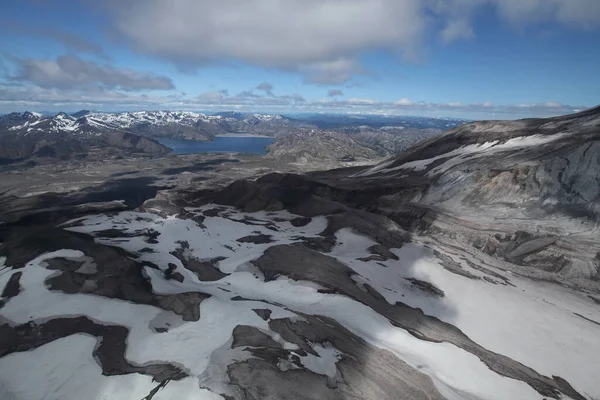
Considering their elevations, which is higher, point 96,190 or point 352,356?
point 352,356

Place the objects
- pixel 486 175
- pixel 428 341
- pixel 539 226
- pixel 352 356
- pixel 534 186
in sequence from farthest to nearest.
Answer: pixel 486 175 < pixel 534 186 < pixel 539 226 < pixel 428 341 < pixel 352 356

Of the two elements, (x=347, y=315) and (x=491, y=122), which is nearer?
(x=347, y=315)

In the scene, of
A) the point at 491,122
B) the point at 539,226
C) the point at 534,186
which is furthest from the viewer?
the point at 491,122

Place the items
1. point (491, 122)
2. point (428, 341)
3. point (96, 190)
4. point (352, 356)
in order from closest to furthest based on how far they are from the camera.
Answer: point (352, 356) → point (428, 341) → point (491, 122) → point (96, 190)

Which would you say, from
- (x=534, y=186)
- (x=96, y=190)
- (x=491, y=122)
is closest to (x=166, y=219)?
(x=534, y=186)

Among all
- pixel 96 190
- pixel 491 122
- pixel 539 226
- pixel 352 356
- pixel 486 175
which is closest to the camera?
pixel 352 356

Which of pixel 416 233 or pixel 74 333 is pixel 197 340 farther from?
pixel 416 233

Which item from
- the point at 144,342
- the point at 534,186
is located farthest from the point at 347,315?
the point at 534,186

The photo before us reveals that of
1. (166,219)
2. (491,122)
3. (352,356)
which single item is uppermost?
(491,122)

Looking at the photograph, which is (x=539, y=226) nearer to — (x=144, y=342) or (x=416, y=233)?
(x=416, y=233)
